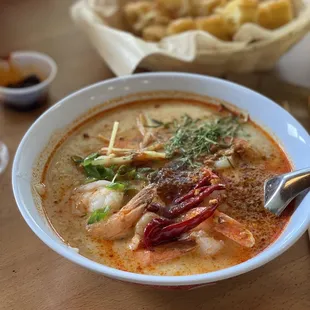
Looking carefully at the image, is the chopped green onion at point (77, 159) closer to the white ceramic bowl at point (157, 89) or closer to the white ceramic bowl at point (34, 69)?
the white ceramic bowl at point (157, 89)

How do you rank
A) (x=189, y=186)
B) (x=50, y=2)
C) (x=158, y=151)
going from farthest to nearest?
1. (x=50, y=2)
2. (x=158, y=151)
3. (x=189, y=186)

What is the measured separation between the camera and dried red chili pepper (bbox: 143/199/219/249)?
131cm

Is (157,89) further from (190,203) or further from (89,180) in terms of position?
(190,203)

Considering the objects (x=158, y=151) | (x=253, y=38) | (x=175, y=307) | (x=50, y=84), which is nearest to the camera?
(x=175, y=307)

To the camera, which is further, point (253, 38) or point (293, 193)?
point (253, 38)

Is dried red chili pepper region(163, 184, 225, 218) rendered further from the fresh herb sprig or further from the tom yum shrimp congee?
the fresh herb sprig

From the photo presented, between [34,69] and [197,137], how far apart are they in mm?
976

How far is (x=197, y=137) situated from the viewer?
166 centimetres

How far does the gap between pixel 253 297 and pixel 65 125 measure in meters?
0.87

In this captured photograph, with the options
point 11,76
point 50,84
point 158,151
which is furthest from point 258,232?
point 11,76

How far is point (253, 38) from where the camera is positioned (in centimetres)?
200

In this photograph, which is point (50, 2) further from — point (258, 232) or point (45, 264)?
point (258, 232)

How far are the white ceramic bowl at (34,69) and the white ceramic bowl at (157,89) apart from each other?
1.25 feet

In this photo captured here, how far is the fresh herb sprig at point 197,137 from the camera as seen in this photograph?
5.27 ft
